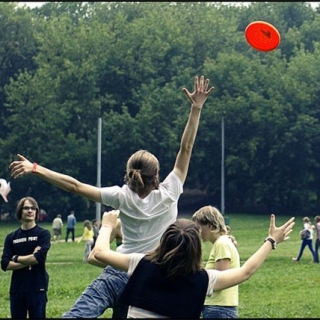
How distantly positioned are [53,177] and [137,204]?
2.34 feet

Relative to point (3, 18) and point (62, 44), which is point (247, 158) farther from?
point (3, 18)

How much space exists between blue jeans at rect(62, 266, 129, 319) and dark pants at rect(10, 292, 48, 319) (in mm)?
2181

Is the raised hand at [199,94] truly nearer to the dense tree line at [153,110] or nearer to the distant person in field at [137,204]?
the distant person in field at [137,204]

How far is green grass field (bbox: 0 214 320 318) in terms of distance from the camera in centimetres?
1568

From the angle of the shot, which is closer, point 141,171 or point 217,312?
point 141,171

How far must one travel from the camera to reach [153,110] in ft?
225

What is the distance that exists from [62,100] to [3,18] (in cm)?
839

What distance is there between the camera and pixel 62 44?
70.6m

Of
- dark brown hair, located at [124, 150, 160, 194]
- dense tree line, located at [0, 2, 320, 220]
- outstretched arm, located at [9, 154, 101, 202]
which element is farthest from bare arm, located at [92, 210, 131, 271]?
dense tree line, located at [0, 2, 320, 220]

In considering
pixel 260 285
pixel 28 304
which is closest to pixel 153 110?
pixel 260 285

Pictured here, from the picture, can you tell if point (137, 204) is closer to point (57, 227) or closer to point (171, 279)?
point (171, 279)

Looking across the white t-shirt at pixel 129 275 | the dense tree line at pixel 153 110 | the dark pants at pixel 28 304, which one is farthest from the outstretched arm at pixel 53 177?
the dense tree line at pixel 153 110

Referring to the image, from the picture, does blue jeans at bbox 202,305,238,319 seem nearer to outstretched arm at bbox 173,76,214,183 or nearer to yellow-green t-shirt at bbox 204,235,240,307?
yellow-green t-shirt at bbox 204,235,240,307

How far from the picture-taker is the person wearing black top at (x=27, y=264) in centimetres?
943
